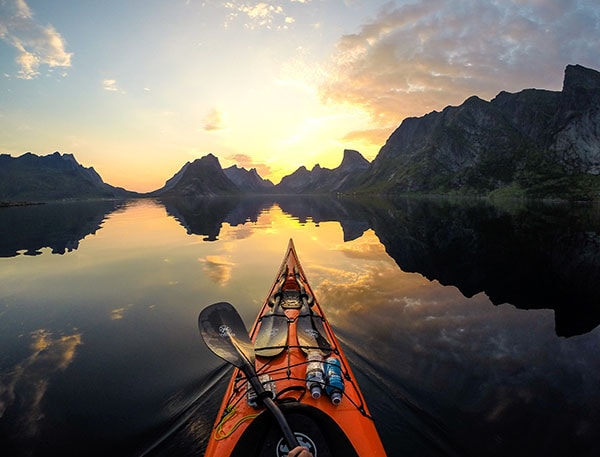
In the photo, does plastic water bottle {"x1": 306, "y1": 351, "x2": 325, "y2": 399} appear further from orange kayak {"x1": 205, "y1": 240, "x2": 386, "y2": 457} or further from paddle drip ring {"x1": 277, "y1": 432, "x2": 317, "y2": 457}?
paddle drip ring {"x1": 277, "y1": 432, "x2": 317, "y2": 457}

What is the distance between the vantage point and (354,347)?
12.3 m

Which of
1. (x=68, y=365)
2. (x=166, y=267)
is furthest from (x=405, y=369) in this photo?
(x=166, y=267)

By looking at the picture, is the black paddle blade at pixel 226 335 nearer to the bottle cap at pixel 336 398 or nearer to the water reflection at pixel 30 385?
the bottle cap at pixel 336 398

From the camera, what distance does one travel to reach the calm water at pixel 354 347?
8086 mm

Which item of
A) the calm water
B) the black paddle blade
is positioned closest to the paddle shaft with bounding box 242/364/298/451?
the black paddle blade

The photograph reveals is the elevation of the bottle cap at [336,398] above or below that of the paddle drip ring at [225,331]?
below

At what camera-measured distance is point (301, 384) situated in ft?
23.3

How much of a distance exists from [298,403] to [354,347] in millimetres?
7214

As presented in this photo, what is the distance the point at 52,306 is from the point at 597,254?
45970 millimetres

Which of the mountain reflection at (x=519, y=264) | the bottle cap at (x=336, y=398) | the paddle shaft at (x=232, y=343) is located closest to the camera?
the paddle shaft at (x=232, y=343)

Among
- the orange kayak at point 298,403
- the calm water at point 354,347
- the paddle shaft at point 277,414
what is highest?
the paddle shaft at point 277,414

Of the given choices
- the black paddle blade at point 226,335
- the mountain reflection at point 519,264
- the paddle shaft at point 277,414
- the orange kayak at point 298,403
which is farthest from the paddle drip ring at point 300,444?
the mountain reflection at point 519,264

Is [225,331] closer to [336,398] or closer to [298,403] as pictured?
[298,403]

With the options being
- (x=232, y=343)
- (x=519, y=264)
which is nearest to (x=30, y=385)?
(x=232, y=343)
